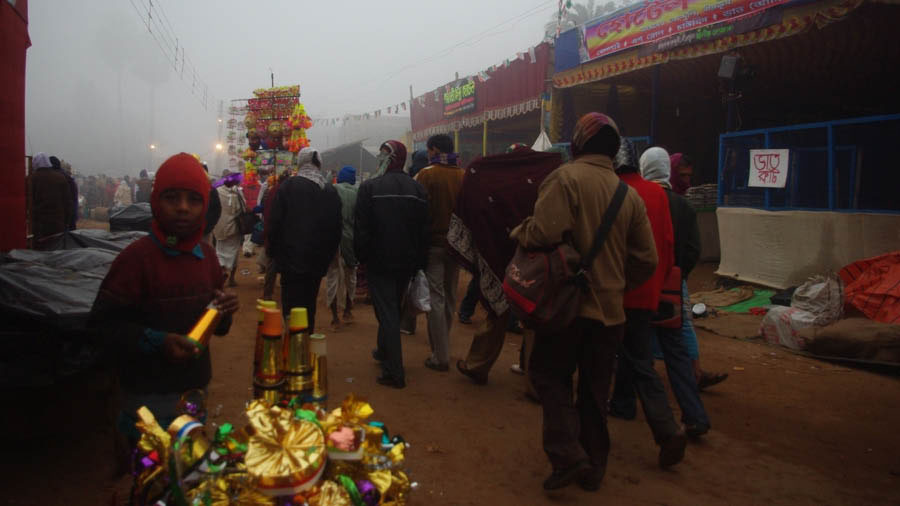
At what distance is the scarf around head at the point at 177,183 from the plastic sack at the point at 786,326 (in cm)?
625

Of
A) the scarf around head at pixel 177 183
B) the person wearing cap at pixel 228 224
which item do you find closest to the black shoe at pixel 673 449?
the scarf around head at pixel 177 183

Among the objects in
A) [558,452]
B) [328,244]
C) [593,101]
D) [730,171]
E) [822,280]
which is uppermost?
[593,101]

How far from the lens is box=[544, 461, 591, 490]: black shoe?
297 cm

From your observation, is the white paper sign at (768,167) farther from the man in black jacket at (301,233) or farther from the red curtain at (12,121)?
the red curtain at (12,121)

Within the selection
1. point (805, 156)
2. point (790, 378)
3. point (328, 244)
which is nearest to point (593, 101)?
point (805, 156)

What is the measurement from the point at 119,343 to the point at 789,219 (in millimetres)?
8664

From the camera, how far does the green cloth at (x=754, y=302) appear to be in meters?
7.95

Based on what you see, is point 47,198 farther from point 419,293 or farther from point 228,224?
point 419,293

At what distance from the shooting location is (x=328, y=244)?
4633 millimetres

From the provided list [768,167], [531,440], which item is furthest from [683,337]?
[768,167]

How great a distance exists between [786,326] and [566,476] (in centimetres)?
458

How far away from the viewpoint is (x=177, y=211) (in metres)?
2.07

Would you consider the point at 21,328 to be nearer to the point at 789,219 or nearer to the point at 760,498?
the point at 760,498

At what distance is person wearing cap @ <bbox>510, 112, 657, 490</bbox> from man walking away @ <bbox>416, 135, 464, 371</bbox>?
6.73ft
